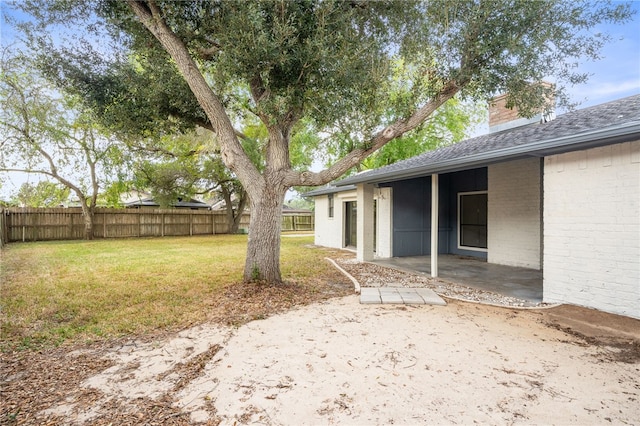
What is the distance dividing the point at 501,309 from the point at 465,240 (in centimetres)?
575

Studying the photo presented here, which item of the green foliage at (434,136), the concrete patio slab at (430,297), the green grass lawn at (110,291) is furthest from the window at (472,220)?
the green foliage at (434,136)

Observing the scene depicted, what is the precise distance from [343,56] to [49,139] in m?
14.8

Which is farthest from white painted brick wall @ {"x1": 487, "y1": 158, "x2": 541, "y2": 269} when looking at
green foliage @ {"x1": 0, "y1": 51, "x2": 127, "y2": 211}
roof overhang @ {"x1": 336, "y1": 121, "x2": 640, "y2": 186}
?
green foliage @ {"x1": 0, "y1": 51, "x2": 127, "y2": 211}

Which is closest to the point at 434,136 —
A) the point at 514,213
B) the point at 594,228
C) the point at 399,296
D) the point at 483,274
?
the point at 514,213

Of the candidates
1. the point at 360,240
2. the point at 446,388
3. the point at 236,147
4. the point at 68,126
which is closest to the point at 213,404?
the point at 446,388

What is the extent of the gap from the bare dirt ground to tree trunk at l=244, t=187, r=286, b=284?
1.26 m

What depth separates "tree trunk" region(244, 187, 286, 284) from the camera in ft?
18.8

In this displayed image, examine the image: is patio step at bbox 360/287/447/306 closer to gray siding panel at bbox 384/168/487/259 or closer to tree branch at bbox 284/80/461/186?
tree branch at bbox 284/80/461/186

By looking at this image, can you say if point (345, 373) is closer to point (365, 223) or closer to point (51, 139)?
point (365, 223)

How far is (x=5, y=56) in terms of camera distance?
10133mm

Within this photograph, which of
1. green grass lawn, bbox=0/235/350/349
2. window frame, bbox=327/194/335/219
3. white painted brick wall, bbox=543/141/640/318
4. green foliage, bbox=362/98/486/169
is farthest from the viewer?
green foliage, bbox=362/98/486/169

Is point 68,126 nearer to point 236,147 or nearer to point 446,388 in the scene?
point 236,147

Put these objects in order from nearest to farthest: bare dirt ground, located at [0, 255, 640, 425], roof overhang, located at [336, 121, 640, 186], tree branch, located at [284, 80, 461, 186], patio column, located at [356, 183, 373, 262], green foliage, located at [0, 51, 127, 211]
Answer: bare dirt ground, located at [0, 255, 640, 425]
roof overhang, located at [336, 121, 640, 186]
tree branch, located at [284, 80, 461, 186]
patio column, located at [356, 183, 373, 262]
green foliage, located at [0, 51, 127, 211]

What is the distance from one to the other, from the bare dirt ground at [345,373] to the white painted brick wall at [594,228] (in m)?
0.40
